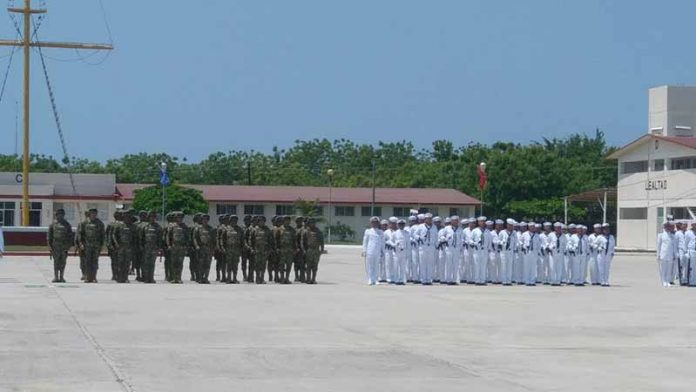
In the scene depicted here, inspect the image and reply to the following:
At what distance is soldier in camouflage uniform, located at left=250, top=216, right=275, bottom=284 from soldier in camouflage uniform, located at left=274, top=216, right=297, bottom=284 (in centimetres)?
22

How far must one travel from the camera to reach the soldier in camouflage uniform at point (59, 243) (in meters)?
27.1

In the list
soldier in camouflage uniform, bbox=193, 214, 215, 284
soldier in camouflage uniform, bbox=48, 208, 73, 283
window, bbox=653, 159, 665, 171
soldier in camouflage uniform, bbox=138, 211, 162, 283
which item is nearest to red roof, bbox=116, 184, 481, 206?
window, bbox=653, 159, 665, 171

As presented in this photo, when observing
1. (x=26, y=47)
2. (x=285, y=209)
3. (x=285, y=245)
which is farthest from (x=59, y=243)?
(x=285, y=209)

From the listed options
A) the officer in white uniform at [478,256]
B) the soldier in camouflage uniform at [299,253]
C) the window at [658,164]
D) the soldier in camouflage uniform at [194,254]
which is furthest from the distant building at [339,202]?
the soldier in camouflage uniform at [194,254]

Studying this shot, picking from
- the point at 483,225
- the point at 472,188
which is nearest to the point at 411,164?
the point at 472,188

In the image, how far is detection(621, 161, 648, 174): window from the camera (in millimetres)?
74625

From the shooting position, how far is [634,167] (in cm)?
7600

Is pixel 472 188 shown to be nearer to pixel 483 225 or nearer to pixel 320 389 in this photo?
pixel 483 225

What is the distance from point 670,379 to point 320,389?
3.73m

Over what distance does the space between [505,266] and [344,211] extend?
5388 centimetres

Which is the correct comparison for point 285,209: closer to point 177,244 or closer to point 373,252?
point 373,252

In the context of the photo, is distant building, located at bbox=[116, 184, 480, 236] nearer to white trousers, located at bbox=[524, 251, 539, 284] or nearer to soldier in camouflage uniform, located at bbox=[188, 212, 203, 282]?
white trousers, located at bbox=[524, 251, 539, 284]

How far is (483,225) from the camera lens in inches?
1224

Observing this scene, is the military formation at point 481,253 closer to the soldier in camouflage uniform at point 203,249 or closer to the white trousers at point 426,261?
the white trousers at point 426,261
